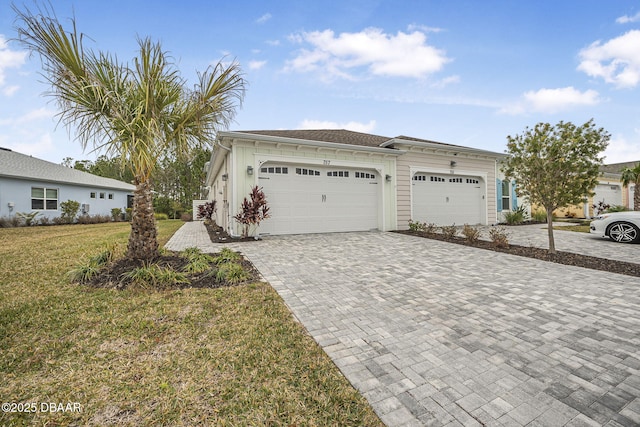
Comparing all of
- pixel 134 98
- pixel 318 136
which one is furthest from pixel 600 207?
pixel 134 98

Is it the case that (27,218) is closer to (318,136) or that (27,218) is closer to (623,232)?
(318,136)

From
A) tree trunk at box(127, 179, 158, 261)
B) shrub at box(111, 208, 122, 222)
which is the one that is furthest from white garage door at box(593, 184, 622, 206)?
shrub at box(111, 208, 122, 222)

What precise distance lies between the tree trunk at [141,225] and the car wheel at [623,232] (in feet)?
39.0

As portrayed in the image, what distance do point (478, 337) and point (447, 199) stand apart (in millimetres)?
10643

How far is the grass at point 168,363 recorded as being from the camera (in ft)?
5.26

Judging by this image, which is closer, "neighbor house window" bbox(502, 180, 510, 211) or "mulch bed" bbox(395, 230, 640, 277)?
"mulch bed" bbox(395, 230, 640, 277)

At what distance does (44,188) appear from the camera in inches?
599

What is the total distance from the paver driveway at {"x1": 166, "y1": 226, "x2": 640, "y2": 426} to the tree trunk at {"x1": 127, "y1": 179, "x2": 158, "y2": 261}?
2080 mm

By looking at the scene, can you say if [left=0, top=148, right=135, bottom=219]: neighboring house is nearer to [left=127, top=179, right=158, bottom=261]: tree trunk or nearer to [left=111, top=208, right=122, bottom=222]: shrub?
[left=111, top=208, right=122, bottom=222]: shrub

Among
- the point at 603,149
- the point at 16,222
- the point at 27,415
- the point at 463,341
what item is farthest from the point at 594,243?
the point at 16,222

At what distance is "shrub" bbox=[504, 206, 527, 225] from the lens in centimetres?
1323

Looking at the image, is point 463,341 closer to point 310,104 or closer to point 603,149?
point 603,149

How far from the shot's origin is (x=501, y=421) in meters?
1.53

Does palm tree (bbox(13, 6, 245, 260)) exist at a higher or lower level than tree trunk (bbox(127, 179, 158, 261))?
higher
